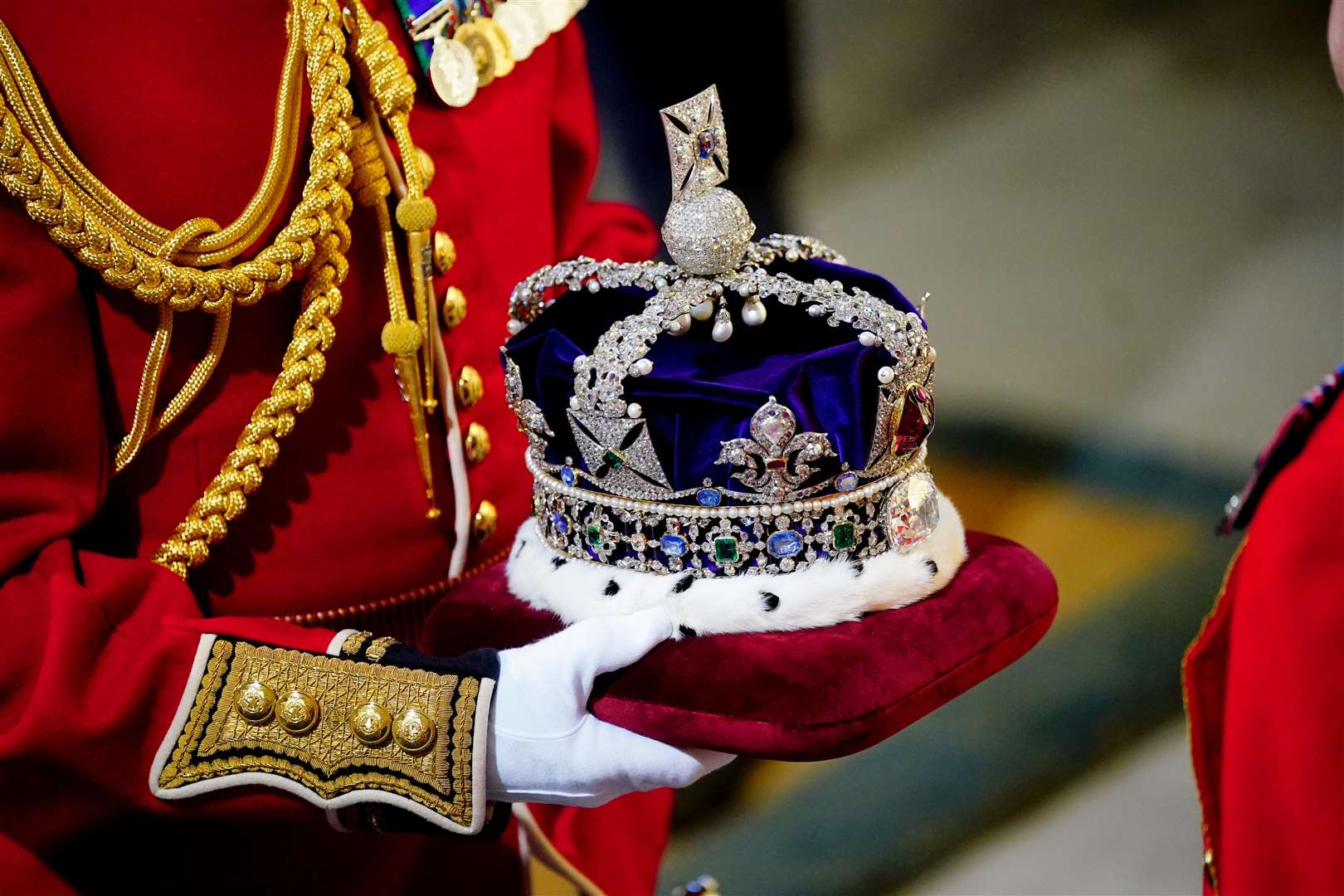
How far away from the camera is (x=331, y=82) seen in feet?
2.81

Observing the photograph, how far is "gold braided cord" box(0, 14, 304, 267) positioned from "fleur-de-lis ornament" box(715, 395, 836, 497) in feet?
1.18

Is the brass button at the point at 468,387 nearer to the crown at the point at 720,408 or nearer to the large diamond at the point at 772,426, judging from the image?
the crown at the point at 720,408

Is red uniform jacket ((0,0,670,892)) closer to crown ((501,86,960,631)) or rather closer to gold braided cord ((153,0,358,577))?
gold braided cord ((153,0,358,577))

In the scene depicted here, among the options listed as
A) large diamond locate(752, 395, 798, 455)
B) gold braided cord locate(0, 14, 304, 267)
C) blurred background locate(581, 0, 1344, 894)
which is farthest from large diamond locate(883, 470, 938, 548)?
blurred background locate(581, 0, 1344, 894)

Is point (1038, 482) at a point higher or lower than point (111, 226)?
lower

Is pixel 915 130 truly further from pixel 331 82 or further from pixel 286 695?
pixel 286 695

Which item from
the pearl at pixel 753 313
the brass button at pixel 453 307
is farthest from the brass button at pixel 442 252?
the pearl at pixel 753 313

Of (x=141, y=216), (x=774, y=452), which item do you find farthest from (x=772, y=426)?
(x=141, y=216)

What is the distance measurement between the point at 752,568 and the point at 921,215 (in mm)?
1255

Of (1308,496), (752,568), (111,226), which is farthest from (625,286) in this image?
(1308,496)

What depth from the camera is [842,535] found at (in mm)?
792

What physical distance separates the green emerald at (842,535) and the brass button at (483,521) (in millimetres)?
331

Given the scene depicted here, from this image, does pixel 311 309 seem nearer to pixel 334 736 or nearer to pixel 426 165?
pixel 426 165

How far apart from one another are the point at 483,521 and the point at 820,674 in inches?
14.7
